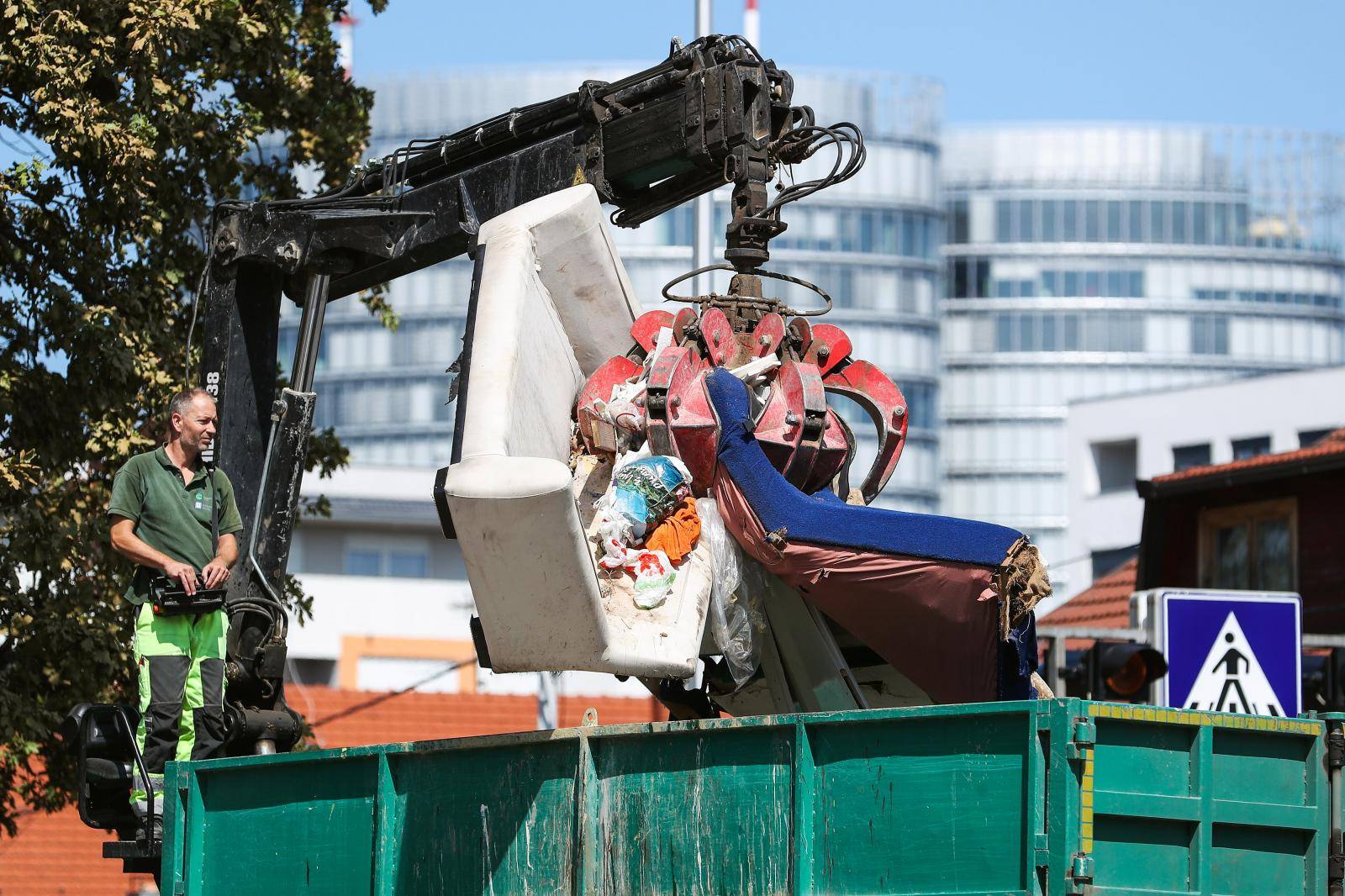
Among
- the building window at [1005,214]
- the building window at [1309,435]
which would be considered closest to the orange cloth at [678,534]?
the building window at [1309,435]

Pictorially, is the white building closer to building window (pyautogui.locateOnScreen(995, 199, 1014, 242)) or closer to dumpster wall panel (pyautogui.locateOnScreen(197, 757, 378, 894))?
building window (pyautogui.locateOnScreen(995, 199, 1014, 242))

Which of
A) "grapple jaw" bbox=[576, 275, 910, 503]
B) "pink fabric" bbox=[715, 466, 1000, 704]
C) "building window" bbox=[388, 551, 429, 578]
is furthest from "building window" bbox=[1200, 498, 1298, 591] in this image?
"building window" bbox=[388, 551, 429, 578]

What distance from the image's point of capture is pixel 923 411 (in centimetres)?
11756

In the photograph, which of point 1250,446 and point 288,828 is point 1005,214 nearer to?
point 1250,446

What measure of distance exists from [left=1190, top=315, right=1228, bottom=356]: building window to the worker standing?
115 metres

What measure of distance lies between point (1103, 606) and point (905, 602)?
22315mm

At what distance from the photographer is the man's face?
34.3 ft

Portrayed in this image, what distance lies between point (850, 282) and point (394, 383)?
23.9 meters

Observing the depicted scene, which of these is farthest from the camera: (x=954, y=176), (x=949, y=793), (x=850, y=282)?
(x=954, y=176)

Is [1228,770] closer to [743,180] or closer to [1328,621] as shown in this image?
[743,180]

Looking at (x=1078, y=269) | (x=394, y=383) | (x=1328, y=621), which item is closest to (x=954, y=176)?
(x=1078, y=269)

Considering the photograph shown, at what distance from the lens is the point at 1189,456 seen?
72625 mm

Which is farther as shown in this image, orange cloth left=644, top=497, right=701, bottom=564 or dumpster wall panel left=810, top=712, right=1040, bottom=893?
orange cloth left=644, top=497, right=701, bottom=564

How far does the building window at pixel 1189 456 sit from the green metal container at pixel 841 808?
65.3 metres
